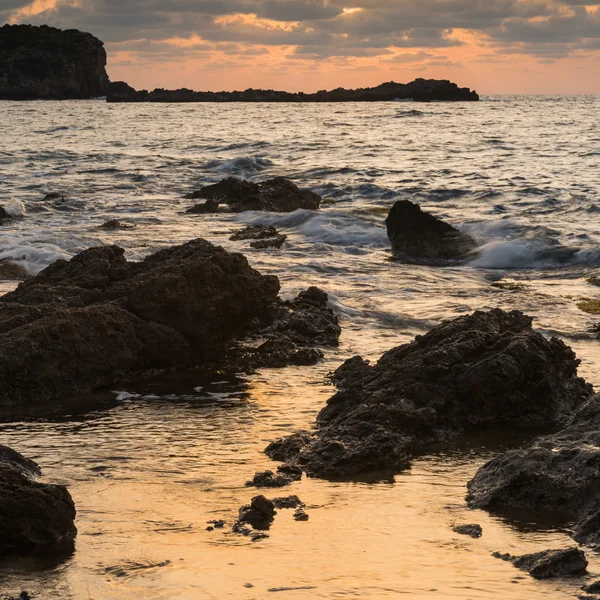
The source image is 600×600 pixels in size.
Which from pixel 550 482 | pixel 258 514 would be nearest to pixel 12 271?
pixel 258 514

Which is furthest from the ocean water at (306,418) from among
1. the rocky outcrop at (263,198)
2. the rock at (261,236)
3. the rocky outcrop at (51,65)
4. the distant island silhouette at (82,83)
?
the distant island silhouette at (82,83)

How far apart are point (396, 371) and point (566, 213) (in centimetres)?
1576

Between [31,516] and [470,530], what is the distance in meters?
2.31

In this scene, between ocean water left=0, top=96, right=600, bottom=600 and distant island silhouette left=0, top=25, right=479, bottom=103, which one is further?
distant island silhouette left=0, top=25, right=479, bottom=103

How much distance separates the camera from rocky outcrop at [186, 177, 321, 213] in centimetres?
2352

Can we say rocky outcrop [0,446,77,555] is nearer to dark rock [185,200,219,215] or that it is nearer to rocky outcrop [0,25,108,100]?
dark rock [185,200,219,215]

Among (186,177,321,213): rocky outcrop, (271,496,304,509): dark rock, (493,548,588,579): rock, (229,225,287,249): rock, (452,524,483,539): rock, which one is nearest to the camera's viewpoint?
(493,548,588,579): rock

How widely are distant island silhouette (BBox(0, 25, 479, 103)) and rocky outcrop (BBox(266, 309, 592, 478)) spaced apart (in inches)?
5550

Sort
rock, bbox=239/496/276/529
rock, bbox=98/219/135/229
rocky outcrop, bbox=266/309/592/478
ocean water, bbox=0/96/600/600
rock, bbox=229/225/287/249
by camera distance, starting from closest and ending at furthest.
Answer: ocean water, bbox=0/96/600/600 < rock, bbox=239/496/276/529 < rocky outcrop, bbox=266/309/592/478 < rock, bbox=229/225/287/249 < rock, bbox=98/219/135/229

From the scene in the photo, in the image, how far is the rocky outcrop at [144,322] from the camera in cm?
832

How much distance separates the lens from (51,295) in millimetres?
9867

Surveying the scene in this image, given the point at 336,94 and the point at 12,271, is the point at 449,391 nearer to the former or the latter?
the point at 12,271

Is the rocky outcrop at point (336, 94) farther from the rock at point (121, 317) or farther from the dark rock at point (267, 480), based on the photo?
the dark rock at point (267, 480)

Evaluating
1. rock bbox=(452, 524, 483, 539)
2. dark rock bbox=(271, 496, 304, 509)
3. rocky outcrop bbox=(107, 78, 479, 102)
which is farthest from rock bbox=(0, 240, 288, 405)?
rocky outcrop bbox=(107, 78, 479, 102)
